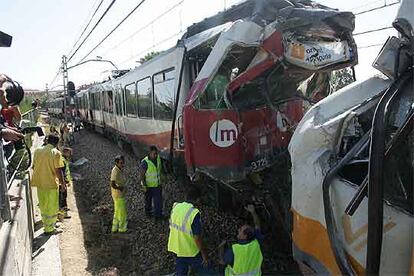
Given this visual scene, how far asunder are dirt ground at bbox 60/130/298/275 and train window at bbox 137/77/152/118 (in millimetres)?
1851

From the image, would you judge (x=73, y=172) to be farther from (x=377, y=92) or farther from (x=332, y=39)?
(x=377, y=92)

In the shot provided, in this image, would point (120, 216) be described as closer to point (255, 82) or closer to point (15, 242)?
point (15, 242)

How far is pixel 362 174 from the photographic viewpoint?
2846mm

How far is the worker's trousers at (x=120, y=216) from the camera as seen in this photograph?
24.7 feet

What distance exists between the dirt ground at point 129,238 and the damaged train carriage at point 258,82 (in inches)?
51.1

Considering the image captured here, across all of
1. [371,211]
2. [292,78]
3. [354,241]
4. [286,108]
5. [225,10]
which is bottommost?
[354,241]

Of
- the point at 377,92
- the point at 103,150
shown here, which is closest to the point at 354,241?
the point at 377,92

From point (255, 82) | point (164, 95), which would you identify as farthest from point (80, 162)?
point (255, 82)

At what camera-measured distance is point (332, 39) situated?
5.45m

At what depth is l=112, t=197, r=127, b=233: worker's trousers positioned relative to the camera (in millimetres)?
7516

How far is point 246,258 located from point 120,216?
3809 mm

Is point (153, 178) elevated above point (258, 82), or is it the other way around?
point (258, 82)

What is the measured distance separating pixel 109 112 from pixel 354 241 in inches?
669

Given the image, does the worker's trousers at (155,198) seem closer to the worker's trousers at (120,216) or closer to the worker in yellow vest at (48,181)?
the worker's trousers at (120,216)
